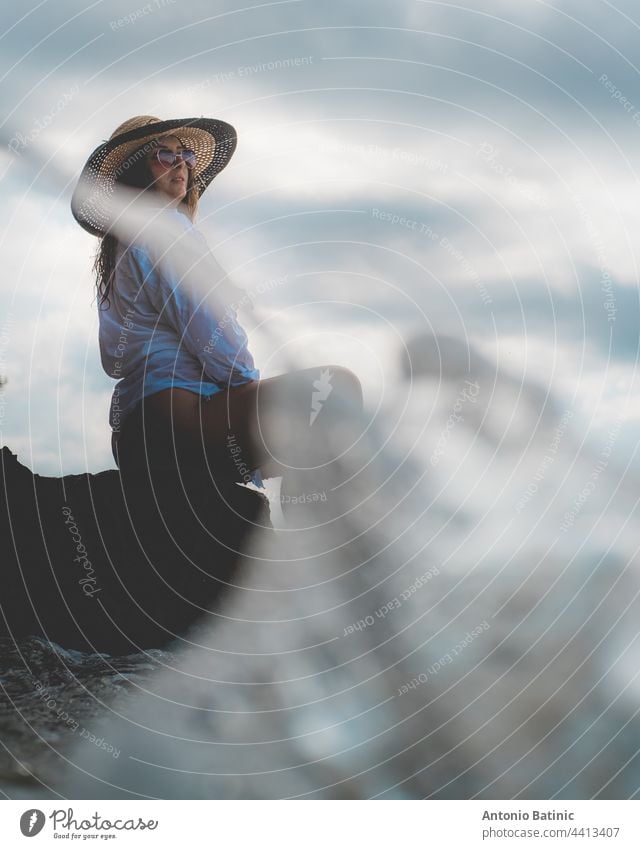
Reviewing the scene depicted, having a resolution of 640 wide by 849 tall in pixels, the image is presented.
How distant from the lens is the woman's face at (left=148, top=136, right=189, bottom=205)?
2.35 meters

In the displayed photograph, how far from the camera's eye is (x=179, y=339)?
2281 mm

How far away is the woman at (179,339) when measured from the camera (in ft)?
7.50

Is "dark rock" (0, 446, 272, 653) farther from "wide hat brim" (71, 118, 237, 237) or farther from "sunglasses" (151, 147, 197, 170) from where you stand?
"sunglasses" (151, 147, 197, 170)

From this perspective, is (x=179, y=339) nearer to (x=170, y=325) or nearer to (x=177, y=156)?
(x=170, y=325)

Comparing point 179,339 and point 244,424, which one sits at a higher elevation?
point 179,339

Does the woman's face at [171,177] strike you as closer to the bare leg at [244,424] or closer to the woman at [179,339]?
the woman at [179,339]

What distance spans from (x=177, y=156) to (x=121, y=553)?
1138 millimetres

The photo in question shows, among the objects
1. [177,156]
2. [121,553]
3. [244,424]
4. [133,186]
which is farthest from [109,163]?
[121,553]

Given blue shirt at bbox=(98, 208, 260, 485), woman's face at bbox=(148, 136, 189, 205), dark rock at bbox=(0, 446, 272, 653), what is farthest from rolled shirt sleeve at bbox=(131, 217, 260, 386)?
dark rock at bbox=(0, 446, 272, 653)

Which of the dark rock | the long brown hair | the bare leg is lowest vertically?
the dark rock

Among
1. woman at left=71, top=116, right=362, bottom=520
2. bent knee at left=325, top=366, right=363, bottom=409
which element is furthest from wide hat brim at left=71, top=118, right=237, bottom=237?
bent knee at left=325, top=366, right=363, bottom=409

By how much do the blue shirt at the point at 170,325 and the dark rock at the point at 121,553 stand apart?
0.24 m

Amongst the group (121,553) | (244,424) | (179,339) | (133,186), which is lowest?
(121,553)

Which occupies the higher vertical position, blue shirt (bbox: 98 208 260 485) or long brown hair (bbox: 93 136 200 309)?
long brown hair (bbox: 93 136 200 309)
